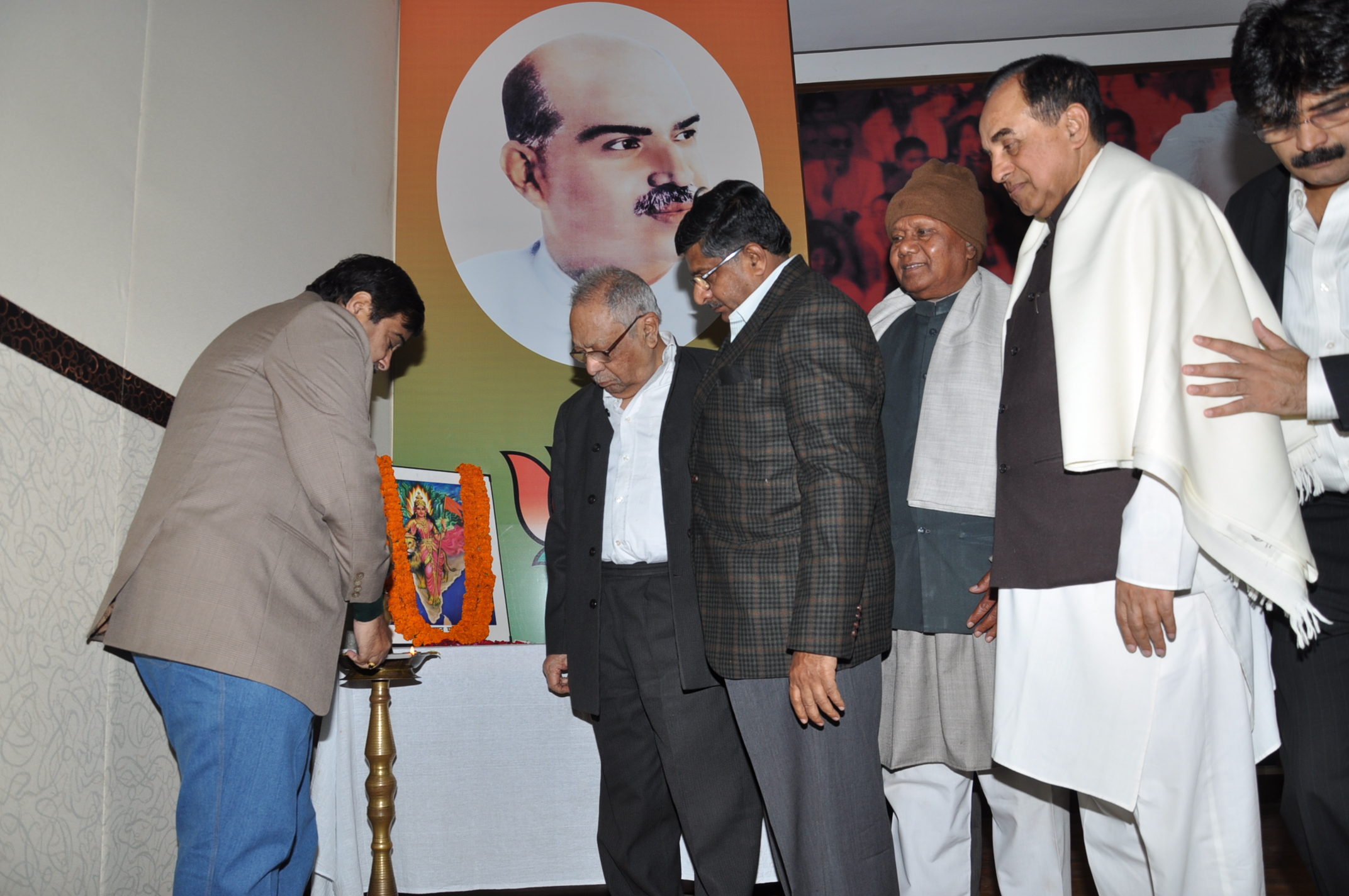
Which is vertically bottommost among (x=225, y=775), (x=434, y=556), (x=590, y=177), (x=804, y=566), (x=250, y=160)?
(x=225, y=775)

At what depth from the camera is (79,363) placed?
1.72m

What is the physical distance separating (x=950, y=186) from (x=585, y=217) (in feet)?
5.25

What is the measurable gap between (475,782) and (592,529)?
75cm

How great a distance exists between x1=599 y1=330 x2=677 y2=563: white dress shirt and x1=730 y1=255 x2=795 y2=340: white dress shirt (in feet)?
1.31

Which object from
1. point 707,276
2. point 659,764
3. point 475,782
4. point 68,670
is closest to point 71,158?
point 68,670

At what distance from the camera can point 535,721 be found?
2346 millimetres

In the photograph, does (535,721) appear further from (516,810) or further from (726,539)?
(726,539)

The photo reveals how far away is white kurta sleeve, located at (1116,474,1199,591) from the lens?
133 centimetres

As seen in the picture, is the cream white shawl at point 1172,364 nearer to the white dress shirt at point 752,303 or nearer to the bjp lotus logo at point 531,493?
the white dress shirt at point 752,303

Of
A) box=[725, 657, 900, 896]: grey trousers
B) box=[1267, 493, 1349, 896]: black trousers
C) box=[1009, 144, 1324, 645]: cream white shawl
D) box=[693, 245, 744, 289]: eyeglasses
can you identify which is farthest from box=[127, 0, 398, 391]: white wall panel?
box=[1267, 493, 1349, 896]: black trousers

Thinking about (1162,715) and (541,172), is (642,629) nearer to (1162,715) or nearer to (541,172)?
(1162,715)

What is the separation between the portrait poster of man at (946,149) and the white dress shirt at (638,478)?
5.46 feet

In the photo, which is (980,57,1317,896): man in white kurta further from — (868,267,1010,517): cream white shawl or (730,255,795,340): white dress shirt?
(730,255,795,340): white dress shirt

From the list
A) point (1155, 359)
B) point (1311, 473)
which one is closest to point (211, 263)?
point (1155, 359)
